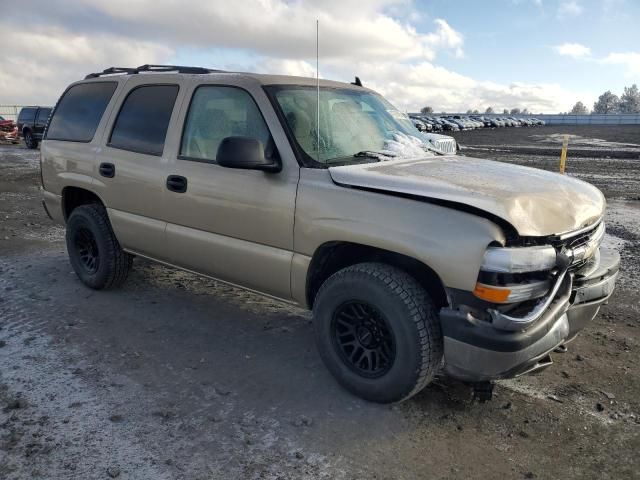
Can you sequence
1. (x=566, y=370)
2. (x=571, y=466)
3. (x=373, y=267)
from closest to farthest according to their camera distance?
(x=571, y=466) < (x=373, y=267) < (x=566, y=370)

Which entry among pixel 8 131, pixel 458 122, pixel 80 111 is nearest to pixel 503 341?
pixel 80 111

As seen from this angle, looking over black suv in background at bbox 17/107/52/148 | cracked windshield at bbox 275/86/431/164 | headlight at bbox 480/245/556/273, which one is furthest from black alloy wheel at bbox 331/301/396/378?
black suv in background at bbox 17/107/52/148

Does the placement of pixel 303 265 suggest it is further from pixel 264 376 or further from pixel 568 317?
pixel 568 317

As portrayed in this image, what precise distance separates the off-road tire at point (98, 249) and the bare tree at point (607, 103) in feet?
514

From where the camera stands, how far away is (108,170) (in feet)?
14.6

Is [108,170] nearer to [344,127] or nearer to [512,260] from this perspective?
[344,127]

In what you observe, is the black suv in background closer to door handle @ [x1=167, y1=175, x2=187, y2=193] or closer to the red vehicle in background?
the red vehicle in background

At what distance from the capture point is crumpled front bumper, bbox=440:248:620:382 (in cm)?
255

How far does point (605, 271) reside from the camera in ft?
10.3

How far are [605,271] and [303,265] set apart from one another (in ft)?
5.98

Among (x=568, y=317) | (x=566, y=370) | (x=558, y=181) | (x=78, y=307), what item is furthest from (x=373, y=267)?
(x=78, y=307)

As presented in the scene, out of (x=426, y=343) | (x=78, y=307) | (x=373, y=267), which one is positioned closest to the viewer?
(x=426, y=343)

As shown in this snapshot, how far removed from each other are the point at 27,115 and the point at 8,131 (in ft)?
13.0

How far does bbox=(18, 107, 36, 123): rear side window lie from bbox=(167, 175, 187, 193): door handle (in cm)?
2197
